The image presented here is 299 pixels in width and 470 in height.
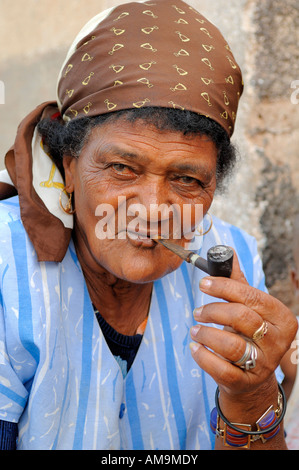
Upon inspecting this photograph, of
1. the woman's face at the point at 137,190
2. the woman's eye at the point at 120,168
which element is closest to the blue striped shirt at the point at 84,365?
the woman's face at the point at 137,190

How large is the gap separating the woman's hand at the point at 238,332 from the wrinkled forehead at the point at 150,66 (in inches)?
22.1

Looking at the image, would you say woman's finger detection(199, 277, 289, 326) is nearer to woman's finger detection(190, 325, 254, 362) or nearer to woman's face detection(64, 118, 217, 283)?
woman's finger detection(190, 325, 254, 362)

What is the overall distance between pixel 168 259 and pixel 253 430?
60 centimetres

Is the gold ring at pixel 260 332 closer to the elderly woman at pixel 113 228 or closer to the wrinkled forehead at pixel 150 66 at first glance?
the elderly woman at pixel 113 228

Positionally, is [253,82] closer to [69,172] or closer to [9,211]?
[69,172]

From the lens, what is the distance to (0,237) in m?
1.80

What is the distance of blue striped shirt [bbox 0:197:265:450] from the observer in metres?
1.74

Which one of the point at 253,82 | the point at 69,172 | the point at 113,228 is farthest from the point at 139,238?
the point at 253,82

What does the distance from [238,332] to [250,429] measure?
43 cm

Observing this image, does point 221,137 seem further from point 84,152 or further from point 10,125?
point 10,125

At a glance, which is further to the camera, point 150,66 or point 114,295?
point 114,295

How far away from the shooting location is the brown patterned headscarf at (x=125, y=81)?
1686mm

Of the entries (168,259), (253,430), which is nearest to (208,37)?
(168,259)

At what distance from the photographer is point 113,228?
5.74 feet
